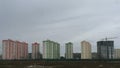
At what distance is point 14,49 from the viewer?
4067 inches

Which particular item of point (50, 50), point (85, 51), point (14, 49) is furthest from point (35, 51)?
point (85, 51)

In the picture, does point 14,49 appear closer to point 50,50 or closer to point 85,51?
point 50,50

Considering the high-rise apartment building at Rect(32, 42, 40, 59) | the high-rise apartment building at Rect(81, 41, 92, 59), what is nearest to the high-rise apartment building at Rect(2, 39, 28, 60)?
the high-rise apartment building at Rect(32, 42, 40, 59)

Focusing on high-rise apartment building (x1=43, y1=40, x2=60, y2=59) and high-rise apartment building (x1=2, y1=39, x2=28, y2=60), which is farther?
high-rise apartment building (x1=43, y1=40, x2=60, y2=59)

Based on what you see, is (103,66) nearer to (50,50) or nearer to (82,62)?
(82,62)

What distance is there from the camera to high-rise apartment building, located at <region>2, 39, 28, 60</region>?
9921 centimetres

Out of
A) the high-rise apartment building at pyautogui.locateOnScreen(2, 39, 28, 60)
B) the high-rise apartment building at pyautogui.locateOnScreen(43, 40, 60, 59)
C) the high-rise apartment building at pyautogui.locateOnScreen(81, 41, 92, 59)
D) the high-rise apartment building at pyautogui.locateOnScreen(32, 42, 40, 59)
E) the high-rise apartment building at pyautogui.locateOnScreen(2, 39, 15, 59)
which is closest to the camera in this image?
the high-rise apartment building at pyautogui.locateOnScreen(2, 39, 15, 59)

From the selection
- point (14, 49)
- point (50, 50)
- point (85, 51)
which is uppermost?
point (14, 49)

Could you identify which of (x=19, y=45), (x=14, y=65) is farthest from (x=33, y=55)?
(x=14, y=65)

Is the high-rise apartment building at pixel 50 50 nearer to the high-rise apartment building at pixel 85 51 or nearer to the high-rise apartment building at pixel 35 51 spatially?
the high-rise apartment building at pixel 35 51

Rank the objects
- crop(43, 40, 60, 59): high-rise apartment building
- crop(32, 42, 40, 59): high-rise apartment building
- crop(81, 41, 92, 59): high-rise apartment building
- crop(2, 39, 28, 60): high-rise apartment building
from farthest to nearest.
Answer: crop(43, 40, 60, 59): high-rise apartment building → crop(32, 42, 40, 59): high-rise apartment building → crop(81, 41, 92, 59): high-rise apartment building → crop(2, 39, 28, 60): high-rise apartment building

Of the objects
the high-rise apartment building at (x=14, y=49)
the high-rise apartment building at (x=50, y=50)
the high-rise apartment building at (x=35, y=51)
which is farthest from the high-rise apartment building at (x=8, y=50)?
the high-rise apartment building at (x=50, y=50)

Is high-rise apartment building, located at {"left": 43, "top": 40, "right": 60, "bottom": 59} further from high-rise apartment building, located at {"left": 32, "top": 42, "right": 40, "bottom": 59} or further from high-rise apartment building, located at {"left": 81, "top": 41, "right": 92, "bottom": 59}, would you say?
high-rise apartment building, located at {"left": 81, "top": 41, "right": 92, "bottom": 59}

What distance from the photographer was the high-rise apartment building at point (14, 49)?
99206 mm
